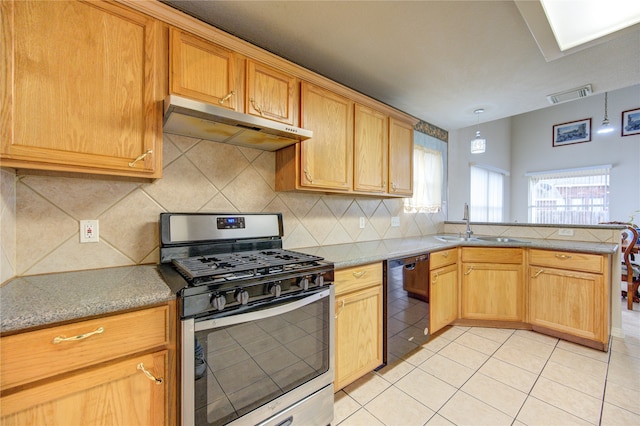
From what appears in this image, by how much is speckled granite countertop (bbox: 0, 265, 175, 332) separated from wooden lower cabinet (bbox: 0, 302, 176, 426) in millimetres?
44

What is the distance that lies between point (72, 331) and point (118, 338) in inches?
5.2

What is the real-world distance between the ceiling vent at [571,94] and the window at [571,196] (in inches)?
148

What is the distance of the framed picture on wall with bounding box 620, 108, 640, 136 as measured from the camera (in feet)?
15.2

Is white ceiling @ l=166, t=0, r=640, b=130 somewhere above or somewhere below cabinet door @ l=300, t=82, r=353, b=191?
above

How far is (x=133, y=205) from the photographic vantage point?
1.45m

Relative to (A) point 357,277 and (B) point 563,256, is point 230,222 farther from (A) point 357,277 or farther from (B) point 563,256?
(B) point 563,256

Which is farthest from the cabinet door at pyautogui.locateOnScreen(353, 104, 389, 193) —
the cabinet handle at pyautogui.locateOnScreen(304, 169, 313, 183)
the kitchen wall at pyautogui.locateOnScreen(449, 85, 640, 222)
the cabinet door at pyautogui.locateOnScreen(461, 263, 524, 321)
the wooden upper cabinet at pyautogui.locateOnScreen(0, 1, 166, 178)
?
the kitchen wall at pyautogui.locateOnScreen(449, 85, 640, 222)

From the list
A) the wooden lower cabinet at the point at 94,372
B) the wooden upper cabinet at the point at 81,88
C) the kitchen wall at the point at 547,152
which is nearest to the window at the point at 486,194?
the kitchen wall at the point at 547,152

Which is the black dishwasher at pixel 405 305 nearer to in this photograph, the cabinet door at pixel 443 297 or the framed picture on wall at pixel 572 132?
the cabinet door at pixel 443 297

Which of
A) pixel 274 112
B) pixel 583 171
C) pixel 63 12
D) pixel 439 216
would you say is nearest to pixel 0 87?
pixel 63 12

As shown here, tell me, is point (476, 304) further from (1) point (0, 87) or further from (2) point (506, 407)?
(1) point (0, 87)

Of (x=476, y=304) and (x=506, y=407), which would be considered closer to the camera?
(x=506, y=407)

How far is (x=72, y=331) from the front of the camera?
0.86 m

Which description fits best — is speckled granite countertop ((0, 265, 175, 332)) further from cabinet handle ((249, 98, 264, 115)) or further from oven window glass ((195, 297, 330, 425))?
cabinet handle ((249, 98, 264, 115))
